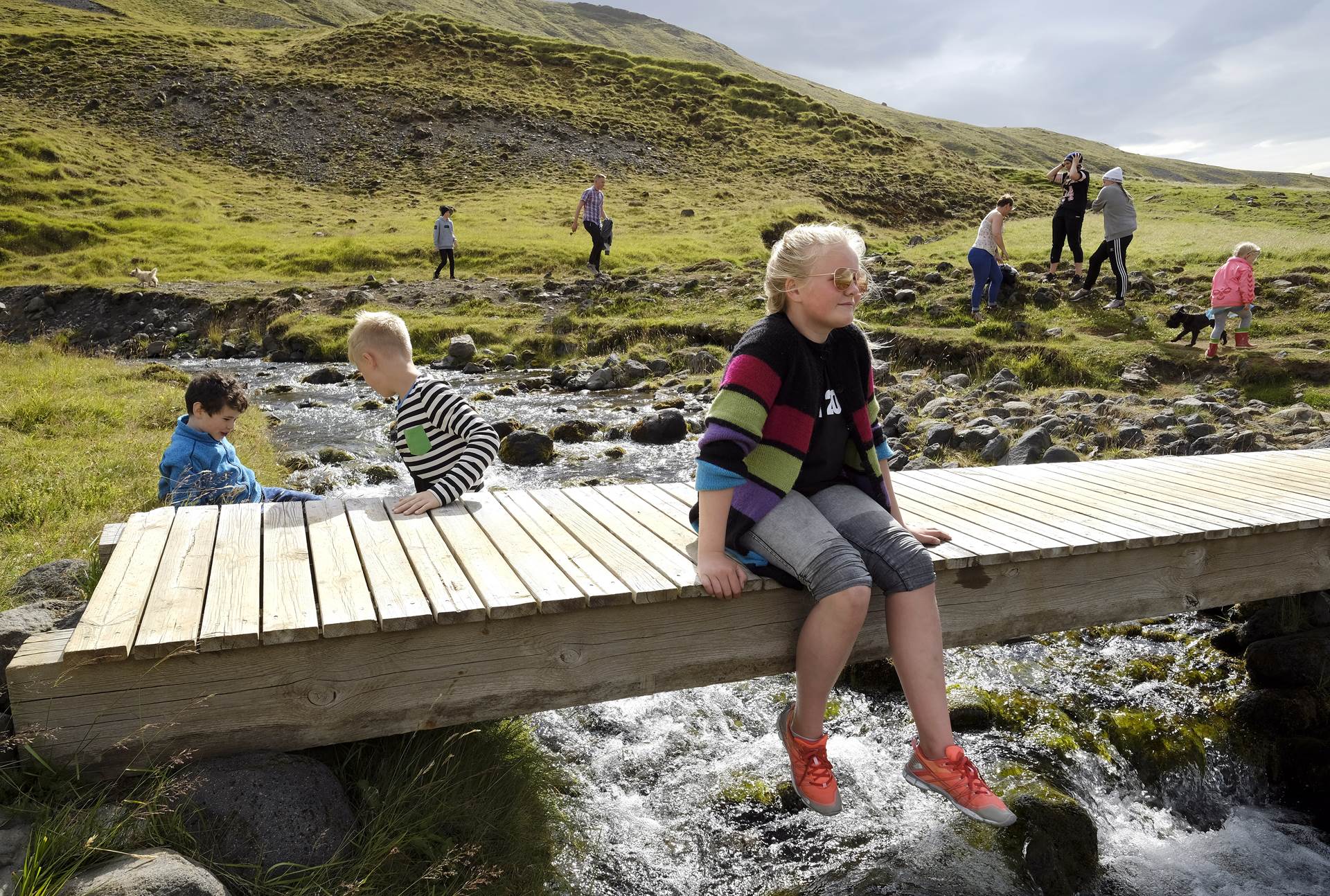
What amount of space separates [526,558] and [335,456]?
25.5ft

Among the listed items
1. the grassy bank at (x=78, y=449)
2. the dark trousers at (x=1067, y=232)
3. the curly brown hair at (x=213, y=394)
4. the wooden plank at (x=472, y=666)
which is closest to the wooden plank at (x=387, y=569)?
the wooden plank at (x=472, y=666)

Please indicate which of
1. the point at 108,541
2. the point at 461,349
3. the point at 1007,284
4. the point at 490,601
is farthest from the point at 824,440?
the point at 461,349

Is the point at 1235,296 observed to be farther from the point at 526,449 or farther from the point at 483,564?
the point at 483,564

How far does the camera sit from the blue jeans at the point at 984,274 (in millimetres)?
16250

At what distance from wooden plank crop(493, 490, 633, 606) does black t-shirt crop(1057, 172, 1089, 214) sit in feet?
51.7

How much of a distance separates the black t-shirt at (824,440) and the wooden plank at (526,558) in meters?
1.19

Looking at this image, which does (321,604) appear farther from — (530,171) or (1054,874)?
(530,171)

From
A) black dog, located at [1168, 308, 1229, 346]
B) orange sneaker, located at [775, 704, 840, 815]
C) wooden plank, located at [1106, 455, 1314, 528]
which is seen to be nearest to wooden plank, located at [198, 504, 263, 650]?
orange sneaker, located at [775, 704, 840, 815]

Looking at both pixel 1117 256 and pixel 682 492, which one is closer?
pixel 682 492

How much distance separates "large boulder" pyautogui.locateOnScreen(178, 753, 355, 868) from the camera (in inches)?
129

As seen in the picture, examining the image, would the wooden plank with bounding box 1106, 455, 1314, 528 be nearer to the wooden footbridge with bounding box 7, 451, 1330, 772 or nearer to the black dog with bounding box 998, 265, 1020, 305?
the wooden footbridge with bounding box 7, 451, 1330, 772

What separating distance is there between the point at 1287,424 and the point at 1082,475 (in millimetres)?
5830

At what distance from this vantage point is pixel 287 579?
13.1 ft

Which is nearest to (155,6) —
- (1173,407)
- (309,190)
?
(309,190)
